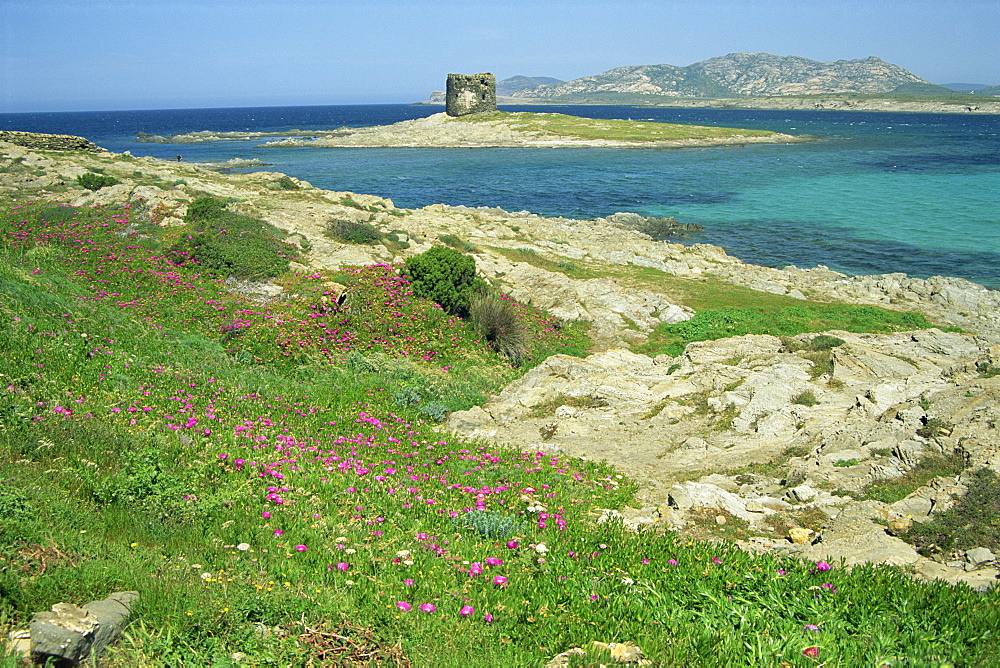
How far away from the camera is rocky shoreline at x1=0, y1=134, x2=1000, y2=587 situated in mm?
8074

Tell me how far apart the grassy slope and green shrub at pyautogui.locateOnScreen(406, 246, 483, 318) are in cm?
552

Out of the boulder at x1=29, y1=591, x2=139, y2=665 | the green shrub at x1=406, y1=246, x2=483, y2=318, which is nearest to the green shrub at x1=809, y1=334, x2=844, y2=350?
the green shrub at x1=406, y1=246, x2=483, y2=318

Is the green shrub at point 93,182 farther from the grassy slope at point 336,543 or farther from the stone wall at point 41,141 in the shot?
the grassy slope at point 336,543

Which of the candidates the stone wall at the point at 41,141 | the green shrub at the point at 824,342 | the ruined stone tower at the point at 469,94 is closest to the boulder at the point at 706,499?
the green shrub at the point at 824,342

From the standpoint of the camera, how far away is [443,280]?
18297 mm

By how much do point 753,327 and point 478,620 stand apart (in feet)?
55.6

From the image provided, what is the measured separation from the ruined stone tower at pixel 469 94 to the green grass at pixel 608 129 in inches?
118

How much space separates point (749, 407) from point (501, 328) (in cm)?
732

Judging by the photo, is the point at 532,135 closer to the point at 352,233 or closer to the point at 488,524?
the point at 352,233

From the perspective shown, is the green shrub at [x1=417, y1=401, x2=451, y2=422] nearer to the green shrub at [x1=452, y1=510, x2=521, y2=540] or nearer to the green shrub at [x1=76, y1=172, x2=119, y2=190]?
the green shrub at [x1=452, y1=510, x2=521, y2=540]

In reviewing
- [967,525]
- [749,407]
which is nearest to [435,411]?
[749,407]

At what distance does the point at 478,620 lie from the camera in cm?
541

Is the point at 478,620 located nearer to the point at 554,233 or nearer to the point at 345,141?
the point at 554,233

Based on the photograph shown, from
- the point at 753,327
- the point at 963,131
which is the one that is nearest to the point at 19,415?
the point at 753,327
